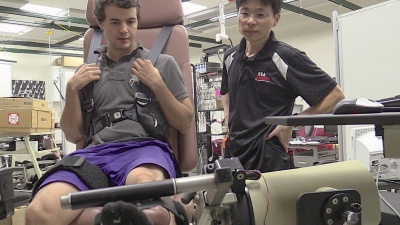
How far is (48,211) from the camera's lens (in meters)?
0.95

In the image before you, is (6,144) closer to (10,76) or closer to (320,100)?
(320,100)

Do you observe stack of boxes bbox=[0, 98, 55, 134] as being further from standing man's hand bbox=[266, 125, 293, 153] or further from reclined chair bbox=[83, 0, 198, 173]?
standing man's hand bbox=[266, 125, 293, 153]

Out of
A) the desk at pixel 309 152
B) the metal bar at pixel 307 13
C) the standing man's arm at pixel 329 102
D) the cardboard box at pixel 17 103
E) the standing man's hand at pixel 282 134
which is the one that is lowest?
the desk at pixel 309 152

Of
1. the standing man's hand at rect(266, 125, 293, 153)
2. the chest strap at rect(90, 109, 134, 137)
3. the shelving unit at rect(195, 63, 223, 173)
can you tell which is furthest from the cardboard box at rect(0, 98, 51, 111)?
the standing man's hand at rect(266, 125, 293, 153)

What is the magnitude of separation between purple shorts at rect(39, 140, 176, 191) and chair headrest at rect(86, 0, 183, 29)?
64 centimetres

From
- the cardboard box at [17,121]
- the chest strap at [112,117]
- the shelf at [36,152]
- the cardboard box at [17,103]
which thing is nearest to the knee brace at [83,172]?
the chest strap at [112,117]

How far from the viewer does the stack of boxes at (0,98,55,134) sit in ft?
12.6

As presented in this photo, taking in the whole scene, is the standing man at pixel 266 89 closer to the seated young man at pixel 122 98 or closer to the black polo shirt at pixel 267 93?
the black polo shirt at pixel 267 93

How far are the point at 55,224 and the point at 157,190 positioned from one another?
20.6 inches

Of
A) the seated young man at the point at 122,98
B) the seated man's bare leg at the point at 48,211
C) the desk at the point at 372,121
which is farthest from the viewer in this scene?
the seated young man at the point at 122,98

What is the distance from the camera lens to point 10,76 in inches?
312

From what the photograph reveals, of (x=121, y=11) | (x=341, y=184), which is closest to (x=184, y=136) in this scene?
(x=121, y=11)

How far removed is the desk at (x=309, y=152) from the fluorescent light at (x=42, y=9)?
4.35 metres

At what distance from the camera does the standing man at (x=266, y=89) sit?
1.26 meters
